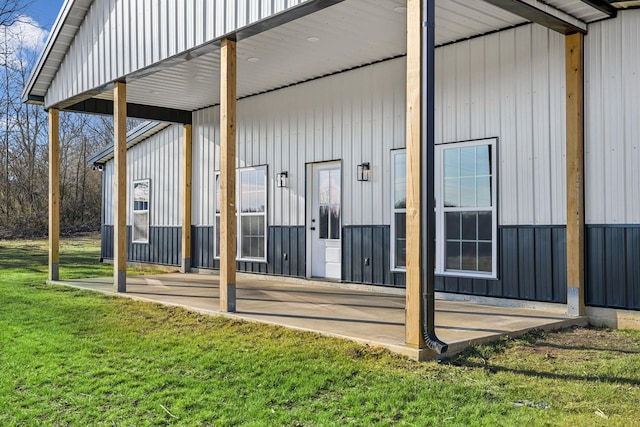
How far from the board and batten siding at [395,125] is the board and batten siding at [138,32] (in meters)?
2.60

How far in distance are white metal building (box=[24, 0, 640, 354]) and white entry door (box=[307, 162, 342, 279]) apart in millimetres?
23

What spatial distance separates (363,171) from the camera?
8430 millimetres

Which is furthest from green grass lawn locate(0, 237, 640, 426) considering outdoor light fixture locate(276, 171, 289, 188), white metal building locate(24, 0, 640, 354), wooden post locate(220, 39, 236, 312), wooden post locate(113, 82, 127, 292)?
outdoor light fixture locate(276, 171, 289, 188)

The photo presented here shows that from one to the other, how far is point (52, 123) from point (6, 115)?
16488 mm

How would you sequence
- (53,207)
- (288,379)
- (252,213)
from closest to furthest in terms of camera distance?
(288,379) < (53,207) < (252,213)

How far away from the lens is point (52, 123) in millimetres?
Result: 9984

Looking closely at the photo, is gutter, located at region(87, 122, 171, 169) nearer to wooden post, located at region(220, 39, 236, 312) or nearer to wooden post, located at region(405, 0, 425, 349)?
wooden post, located at region(220, 39, 236, 312)

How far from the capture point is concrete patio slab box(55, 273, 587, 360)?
506 cm

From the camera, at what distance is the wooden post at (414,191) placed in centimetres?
444

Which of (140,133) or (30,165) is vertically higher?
(30,165)

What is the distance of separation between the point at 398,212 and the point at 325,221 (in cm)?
153

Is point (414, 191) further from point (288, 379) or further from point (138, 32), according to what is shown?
point (138, 32)

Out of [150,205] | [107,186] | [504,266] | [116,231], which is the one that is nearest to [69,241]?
[107,186]

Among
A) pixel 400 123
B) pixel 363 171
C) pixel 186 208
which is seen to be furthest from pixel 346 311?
pixel 186 208
